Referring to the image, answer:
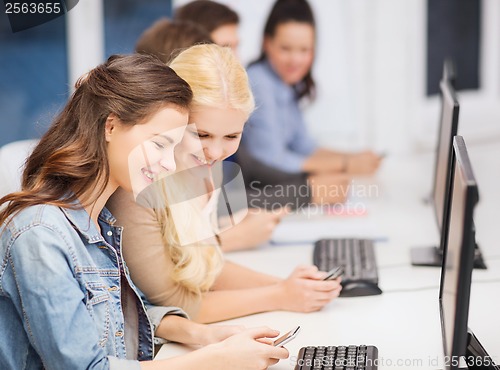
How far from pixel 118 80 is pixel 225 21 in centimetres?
131

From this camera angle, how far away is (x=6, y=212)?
1.24 meters

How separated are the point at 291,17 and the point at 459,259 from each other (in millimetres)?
1888

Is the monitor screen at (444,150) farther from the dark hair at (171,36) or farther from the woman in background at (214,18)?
Result: the woman in background at (214,18)

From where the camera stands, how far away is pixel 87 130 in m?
1.29

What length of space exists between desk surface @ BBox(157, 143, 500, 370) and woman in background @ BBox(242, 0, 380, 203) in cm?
25

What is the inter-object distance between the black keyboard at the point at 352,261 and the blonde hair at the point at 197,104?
328 mm

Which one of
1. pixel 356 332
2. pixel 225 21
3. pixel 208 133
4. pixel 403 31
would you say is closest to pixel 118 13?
pixel 225 21

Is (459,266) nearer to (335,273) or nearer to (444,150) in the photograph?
(335,273)

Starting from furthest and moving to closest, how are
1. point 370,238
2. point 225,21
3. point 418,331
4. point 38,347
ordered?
point 225,21 < point 370,238 < point 418,331 < point 38,347

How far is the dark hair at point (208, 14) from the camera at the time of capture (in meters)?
2.54

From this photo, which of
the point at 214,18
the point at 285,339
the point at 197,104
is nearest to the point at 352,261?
the point at 285,339

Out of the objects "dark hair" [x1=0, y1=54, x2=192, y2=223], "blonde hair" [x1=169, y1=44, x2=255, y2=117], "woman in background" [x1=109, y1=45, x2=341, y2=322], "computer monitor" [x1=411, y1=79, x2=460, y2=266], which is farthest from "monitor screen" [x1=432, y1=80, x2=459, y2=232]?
"dark hair" [x1=0, y1=54, x2=192, y2=223]

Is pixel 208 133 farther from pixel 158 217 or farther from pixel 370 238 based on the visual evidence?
pixel 370 238

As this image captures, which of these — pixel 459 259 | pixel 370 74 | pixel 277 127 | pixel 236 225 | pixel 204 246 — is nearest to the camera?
pixel 459 259
